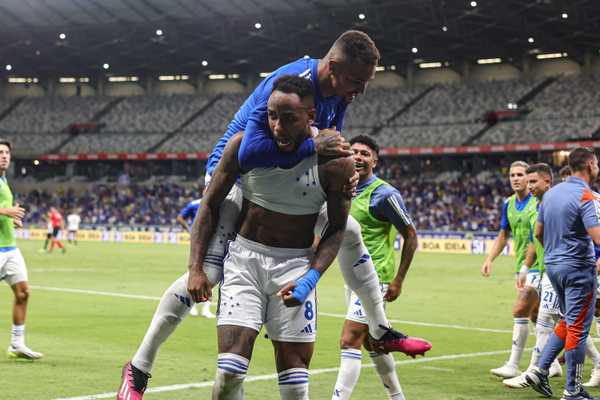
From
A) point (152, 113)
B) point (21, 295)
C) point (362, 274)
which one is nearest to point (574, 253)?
point (362, 274)

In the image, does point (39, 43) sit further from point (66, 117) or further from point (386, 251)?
point (386, 251)

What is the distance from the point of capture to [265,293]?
5.72 meters

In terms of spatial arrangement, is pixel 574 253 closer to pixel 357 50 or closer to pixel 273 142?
pixel 357 50

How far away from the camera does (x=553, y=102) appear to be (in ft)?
197

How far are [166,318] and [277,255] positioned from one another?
0.96 metres

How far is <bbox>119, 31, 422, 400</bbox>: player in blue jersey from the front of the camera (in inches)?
219

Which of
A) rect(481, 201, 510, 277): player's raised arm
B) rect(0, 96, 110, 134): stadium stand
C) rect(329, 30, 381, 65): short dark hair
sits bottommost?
→ rect(481, 201, 510, 277): player's raised arm

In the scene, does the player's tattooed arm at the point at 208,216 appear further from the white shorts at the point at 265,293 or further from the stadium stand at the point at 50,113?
the stadium stand at the point at 50,113

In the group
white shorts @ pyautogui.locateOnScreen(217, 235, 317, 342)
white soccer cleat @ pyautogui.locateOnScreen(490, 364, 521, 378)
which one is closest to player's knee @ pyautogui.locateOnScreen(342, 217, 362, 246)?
white shorts @ pyautogui.locateOnScreen(217, 235, 317, 342)

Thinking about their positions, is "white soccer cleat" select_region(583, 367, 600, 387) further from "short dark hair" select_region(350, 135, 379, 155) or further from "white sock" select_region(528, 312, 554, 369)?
"short dark hair" select_region(350, 135, 379, 155)

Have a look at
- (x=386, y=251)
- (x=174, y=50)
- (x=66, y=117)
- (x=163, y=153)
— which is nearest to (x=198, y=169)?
(x=163, y=153)

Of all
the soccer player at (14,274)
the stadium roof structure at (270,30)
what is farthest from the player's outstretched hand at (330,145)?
the stadium roof structure at (270,30)

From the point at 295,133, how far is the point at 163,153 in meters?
66.2

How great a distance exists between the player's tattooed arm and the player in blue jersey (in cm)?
5
